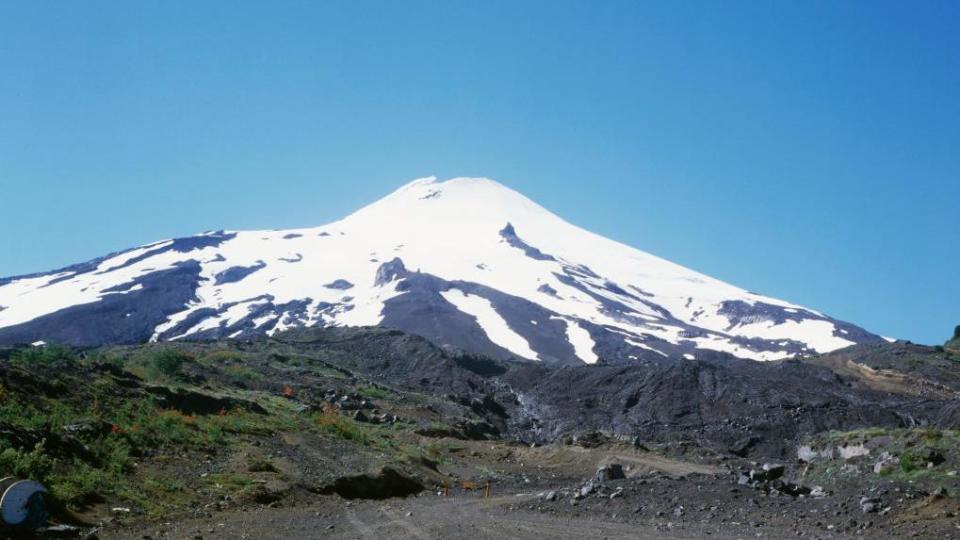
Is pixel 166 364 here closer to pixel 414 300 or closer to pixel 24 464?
pixel 24 464

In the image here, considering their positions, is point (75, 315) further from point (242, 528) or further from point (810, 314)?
point (810, 314)

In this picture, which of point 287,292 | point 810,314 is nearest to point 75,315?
point 287,292

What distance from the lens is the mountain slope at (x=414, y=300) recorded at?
106 m

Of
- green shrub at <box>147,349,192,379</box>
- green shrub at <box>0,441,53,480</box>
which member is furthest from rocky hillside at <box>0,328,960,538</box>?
green shrub at <box>147,349,192,379</box>

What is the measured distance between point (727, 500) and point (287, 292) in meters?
125

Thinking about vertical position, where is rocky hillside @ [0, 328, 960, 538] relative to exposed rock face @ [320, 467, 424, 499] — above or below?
above

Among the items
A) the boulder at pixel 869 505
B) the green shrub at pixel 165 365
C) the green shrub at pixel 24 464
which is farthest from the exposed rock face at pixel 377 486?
the green shrub at pixel 165 365

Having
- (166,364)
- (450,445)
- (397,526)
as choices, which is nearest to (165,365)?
(166,364)

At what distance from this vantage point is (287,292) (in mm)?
134875

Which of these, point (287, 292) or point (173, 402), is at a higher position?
point (287, 292)

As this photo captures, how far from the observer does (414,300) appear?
115 m

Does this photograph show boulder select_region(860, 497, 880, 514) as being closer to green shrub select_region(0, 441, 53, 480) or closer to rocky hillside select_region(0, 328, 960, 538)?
rocky hillside select_region(0, 328, 960, 538)

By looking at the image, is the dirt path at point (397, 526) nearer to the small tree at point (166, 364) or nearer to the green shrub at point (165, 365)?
the green shrub at point (165, 365)

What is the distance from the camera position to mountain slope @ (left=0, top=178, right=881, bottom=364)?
105812 mm
